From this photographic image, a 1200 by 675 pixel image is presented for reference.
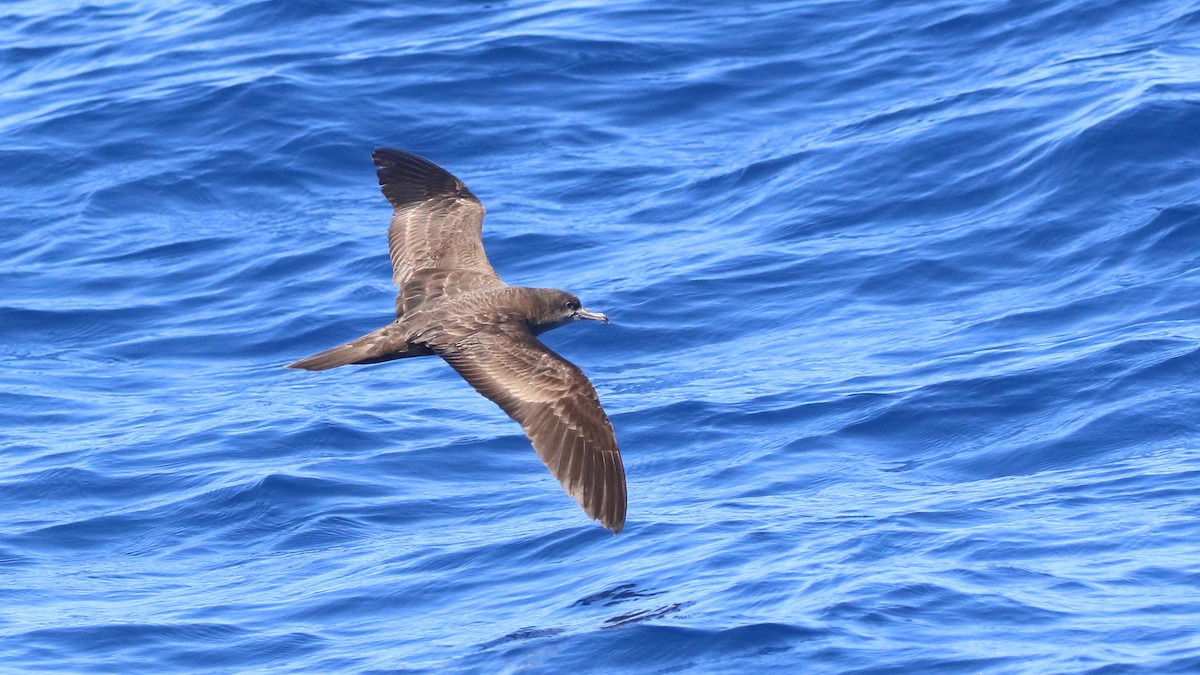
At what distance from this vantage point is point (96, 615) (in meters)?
8.32

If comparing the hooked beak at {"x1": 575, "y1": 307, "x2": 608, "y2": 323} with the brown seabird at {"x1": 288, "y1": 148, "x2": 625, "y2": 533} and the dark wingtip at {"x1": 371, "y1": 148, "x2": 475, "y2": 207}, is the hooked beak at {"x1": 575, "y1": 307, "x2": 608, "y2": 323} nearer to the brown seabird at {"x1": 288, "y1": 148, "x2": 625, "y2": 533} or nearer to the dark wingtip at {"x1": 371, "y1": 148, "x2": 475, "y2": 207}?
the brown seabird at {"x1": 288, "y1": 148, "x2": 625, "y2": 533}

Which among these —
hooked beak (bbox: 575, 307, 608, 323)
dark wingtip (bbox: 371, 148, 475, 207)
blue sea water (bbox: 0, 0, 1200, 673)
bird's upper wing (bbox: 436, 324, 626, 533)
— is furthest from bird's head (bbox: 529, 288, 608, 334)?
dark wingtip (bbox: 371, 148, 475, 207)

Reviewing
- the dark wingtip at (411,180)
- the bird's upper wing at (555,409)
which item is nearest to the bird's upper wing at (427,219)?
the dark wingtip at (411,180)

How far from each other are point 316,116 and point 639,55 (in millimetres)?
2655

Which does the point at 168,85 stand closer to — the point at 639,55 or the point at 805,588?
the point at 639,55

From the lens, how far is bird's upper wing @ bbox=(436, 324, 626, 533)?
7375mm

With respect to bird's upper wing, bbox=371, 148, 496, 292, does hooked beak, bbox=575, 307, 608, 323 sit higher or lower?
lower

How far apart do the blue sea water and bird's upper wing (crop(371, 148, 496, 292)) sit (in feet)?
4.08

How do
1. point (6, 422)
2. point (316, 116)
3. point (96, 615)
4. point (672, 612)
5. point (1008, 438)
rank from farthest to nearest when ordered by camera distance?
point (316, 116) → point (6, 422) → point (1008, 438) → point (96, 615) → point (672, 612)

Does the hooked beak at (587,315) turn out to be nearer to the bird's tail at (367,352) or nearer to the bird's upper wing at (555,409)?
the bird's upper wing at (555,409)

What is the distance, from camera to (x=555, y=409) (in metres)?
7.62

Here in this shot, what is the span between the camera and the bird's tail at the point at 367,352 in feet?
25.4

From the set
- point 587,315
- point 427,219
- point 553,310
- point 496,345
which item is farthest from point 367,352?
point 427,219

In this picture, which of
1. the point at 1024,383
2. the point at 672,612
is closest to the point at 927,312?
the point at 1024,383
